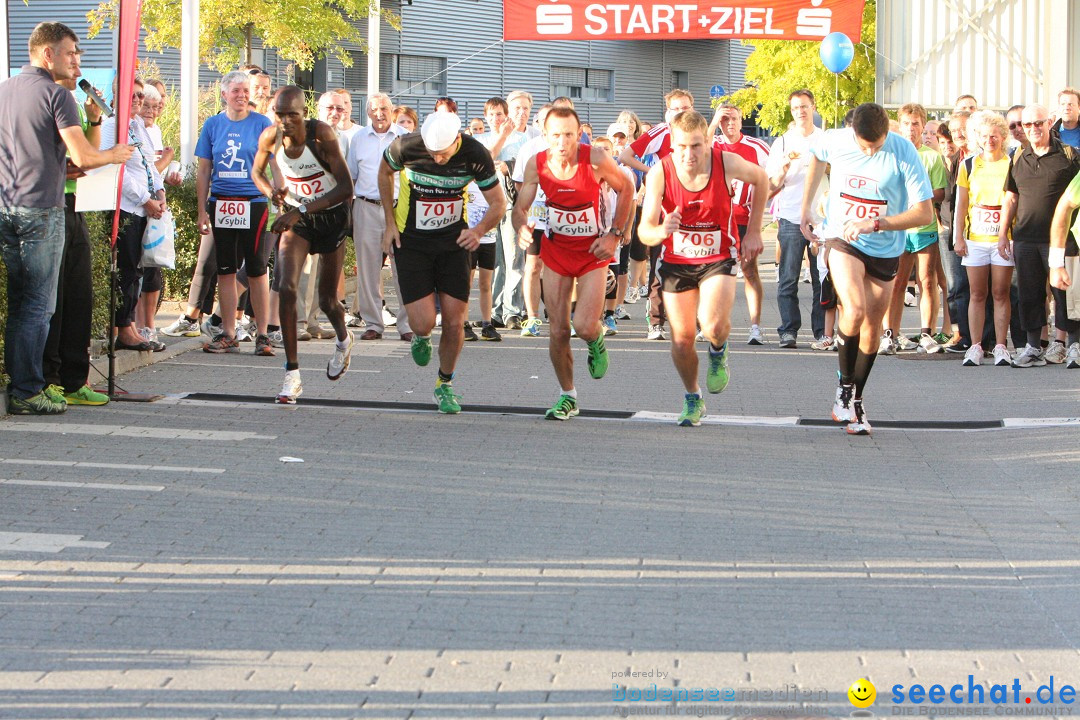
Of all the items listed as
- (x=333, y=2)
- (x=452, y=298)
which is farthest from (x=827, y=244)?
(x=333, y=2)

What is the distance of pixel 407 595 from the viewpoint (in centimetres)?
547

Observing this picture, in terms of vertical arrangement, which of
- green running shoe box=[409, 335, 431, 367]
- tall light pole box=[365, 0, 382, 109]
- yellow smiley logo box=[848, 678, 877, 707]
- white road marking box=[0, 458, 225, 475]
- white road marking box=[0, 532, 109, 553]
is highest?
tall light pole box=[365, 0, 382, 109]

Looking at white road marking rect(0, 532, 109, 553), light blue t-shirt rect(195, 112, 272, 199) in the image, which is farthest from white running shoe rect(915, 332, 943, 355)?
white road marking rect(0, 532, 109, 553)

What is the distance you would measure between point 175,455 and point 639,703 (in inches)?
170

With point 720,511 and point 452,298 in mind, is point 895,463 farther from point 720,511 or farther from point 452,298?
point 452,298

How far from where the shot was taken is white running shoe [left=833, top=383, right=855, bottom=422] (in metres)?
9.38

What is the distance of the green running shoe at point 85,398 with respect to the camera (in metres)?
9.64

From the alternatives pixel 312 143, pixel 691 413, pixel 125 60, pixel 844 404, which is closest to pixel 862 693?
pixel 691 413

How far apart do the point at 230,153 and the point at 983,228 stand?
6378 mm

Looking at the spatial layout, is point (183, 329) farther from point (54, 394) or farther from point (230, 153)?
point (54, 394)

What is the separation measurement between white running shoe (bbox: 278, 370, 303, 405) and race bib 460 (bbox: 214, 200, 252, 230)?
2600 millimetres

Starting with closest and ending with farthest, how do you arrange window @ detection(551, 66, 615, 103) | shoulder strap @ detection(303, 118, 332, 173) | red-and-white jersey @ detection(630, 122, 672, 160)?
shoulder strap @ detection(303, 118, 332, 173)
red-and-white jersey @ detection(630, 122, 672, 160)
window @ detection(551, 66, 615, 103)

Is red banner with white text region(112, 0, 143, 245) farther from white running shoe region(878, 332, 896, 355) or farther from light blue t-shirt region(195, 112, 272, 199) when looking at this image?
white running shoe region(878, 332, 896, 355)

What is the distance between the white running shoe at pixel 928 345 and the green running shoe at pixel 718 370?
169 inches
